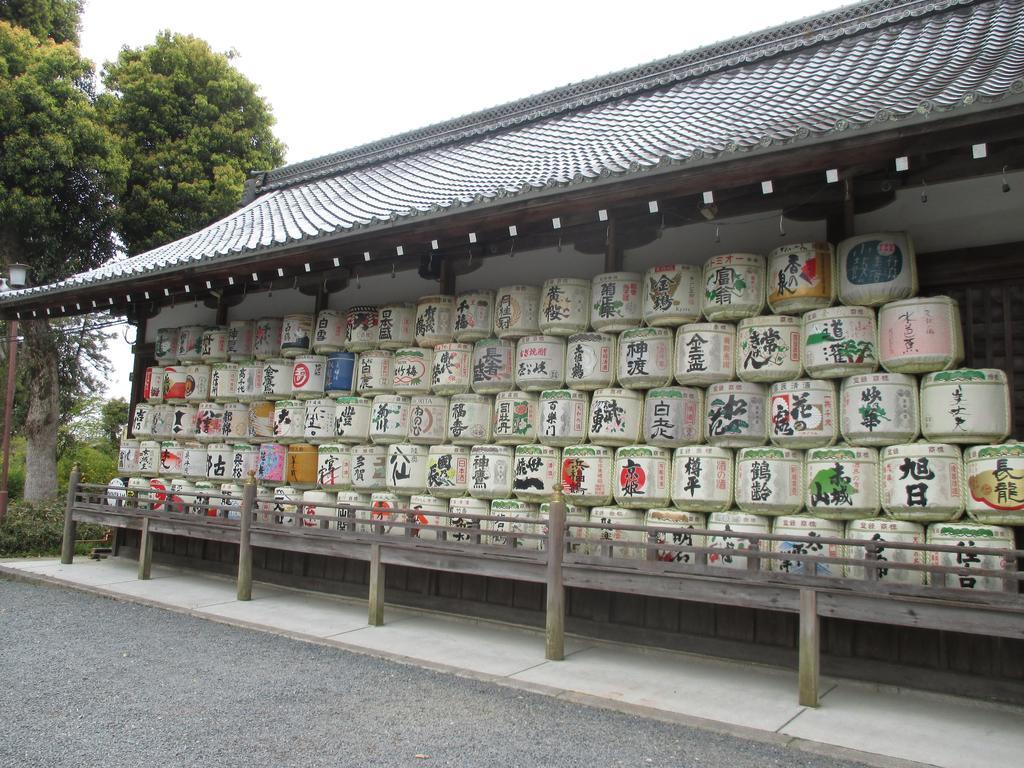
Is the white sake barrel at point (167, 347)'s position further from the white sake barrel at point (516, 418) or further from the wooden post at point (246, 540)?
the white sake barrel at point (516, 418)

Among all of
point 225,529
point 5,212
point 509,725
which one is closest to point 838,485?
point 509,725

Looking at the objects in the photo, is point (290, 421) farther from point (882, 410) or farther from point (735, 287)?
point (882, 410)

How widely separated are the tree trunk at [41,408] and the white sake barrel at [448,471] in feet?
36.2

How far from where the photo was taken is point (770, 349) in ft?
19.0

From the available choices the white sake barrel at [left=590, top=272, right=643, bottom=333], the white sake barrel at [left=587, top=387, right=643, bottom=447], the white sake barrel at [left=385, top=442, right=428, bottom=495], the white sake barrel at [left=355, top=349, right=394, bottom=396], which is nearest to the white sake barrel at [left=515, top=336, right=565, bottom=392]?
the white sake barrel at [left=590, top=272, right=643, bottom=333]

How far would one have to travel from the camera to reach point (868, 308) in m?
5.53

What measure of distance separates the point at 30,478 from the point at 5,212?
522 centimetres

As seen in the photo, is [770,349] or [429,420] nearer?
[770,349]

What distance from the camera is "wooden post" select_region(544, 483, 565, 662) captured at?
5.86 meters

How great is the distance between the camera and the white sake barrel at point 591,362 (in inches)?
259

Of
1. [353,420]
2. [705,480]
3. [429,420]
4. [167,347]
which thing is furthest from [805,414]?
[167,347]

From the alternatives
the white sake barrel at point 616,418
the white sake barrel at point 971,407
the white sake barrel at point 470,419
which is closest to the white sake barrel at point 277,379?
the white sake barrel at point 470,419

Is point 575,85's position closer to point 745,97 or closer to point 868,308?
point 745,97

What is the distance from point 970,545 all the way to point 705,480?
1.81 metres
